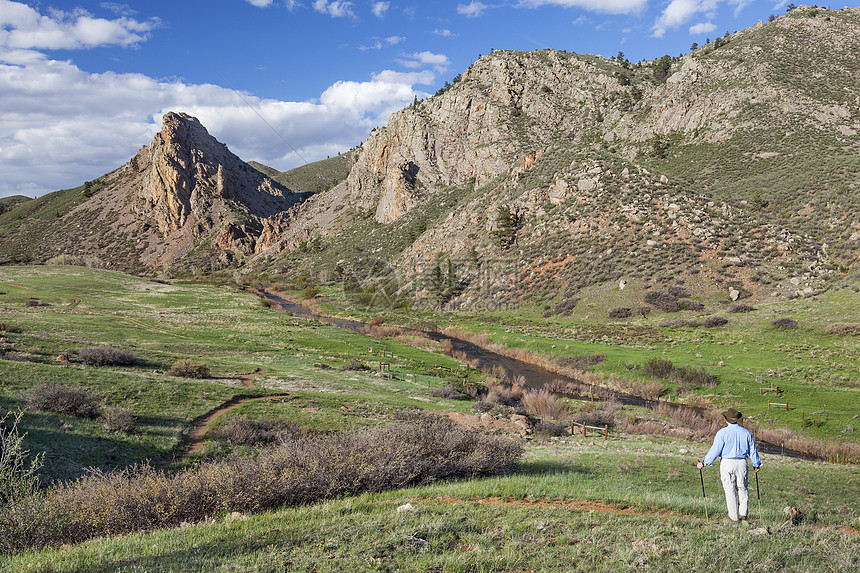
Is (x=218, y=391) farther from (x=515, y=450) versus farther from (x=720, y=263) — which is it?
(x=720, y=263)

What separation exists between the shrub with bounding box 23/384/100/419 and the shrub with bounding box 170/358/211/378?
7.91 meters

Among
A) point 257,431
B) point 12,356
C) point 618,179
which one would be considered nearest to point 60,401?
point 257,431

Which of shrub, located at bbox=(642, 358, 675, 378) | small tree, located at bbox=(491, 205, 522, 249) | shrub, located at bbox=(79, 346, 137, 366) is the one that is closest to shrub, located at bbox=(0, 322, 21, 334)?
shrub, located at bbox=(79, 346, 137, 366)

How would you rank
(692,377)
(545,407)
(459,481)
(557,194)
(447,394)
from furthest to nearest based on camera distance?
(557,194), (692,377), (447,394), (545,407), (459,481)

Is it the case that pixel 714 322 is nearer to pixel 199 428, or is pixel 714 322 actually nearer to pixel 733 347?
pixel 733 347

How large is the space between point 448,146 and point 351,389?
9531cm

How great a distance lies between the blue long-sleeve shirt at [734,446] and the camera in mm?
8766

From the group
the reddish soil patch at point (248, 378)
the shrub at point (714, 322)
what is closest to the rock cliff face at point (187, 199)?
the reddish soil patch at point (248, 378)

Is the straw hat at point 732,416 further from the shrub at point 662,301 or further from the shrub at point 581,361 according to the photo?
the shrub at point 662,301

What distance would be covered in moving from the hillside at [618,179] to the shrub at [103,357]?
153 ft

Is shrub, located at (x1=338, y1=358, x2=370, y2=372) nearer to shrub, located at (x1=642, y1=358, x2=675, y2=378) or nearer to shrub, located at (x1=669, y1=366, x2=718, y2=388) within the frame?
shrub, located at (x1=642, y1=358, x2=675, y2=378)

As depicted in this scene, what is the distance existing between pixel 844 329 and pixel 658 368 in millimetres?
14298

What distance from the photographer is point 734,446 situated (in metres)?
8.87

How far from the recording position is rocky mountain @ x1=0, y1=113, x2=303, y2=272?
123 m
